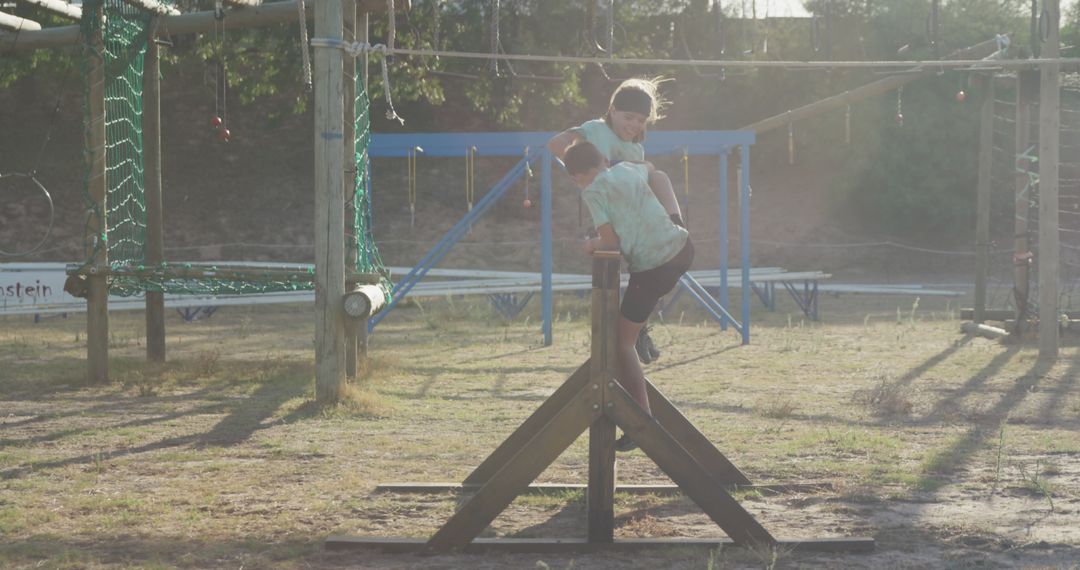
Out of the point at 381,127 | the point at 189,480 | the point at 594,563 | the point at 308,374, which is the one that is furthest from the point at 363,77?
the point at 381,127

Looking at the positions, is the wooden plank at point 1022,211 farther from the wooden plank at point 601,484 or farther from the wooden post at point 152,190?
the wooden plank at point 601,484

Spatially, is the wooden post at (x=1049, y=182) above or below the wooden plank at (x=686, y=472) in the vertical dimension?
above

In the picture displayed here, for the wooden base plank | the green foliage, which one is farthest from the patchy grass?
the green foliage

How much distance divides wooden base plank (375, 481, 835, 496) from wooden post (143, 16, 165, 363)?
5699 millimetres

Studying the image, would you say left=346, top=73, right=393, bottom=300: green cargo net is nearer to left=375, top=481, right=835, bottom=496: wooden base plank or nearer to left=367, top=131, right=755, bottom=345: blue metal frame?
left=367, top=131, right=755, bottom=345: blue metal frame

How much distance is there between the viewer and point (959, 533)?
14.7 ft

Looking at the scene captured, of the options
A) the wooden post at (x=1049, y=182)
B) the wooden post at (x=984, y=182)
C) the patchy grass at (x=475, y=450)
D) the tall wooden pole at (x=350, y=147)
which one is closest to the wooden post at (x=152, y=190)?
the patchy grass at (x=475, y=450)

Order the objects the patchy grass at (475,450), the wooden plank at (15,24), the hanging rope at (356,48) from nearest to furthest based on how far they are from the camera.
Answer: the patchy grass at (475,450) < the hanging rope at (356,48) < the wooden plank at (15,24)

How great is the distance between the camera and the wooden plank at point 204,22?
946cm

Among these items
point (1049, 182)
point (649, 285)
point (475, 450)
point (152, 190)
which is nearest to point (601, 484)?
point (649, 285)

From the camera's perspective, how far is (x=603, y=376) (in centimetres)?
422

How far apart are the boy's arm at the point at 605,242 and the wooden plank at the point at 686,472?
22.1 inches

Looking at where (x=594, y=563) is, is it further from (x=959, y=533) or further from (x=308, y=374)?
(x=308, y=374)

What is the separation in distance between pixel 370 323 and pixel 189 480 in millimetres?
8260
